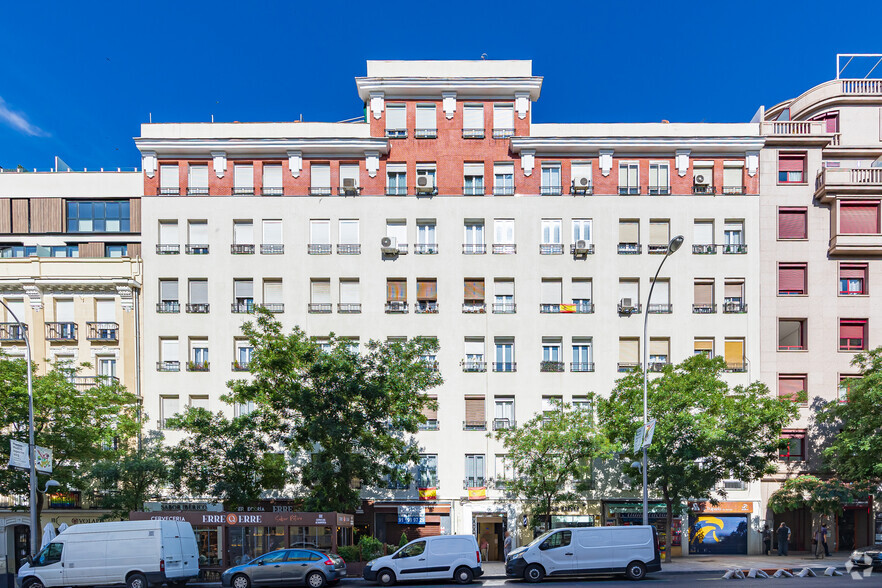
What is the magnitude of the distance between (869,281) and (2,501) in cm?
4591

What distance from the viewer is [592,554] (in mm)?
23188

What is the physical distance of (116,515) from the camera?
31.0 metres

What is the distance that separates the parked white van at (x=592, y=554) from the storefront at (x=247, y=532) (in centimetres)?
762

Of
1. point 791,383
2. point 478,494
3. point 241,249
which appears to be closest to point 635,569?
point 478,494

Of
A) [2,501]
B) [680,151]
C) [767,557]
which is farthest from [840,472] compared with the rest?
[2,501]

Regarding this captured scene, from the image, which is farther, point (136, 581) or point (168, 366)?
point (168, 366)

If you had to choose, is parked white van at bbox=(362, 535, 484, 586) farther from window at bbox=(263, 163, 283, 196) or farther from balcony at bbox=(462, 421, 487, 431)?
window at bbox=(263, 163, 283, 196)

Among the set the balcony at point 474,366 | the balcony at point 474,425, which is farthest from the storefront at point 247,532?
the balcony at point 474,366

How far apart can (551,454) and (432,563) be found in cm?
970

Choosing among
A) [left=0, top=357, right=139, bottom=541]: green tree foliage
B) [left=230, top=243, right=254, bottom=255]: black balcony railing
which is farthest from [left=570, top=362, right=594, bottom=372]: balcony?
[left=0, top=357, right=139, bottom=541]: green tree foliage

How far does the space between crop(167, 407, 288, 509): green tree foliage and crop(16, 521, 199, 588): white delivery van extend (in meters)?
5.87

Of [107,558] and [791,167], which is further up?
[791,167]

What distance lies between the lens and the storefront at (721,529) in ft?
113

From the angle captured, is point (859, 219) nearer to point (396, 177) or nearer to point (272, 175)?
point (396, 177)
